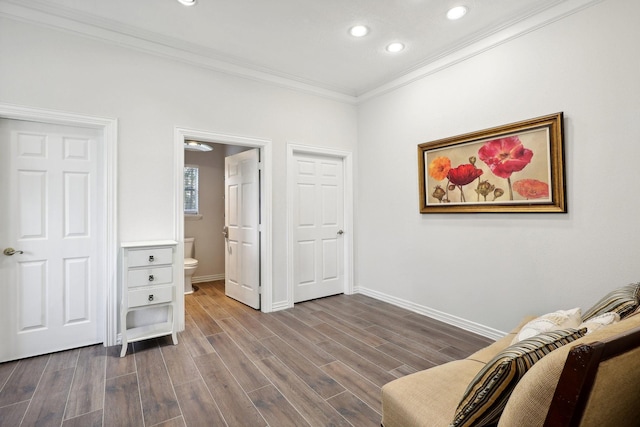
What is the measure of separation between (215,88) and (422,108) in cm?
238

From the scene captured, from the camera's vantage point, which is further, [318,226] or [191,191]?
[191,191]

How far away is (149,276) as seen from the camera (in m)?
2.83

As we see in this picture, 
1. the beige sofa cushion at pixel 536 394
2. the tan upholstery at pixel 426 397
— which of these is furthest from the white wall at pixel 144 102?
the beige sofa cushion at pixel 536 394

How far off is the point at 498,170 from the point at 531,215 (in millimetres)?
498

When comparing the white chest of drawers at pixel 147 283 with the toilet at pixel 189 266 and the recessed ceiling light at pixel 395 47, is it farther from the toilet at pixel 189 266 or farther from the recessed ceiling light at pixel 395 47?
the recessed ceiling light at pixel 395 47

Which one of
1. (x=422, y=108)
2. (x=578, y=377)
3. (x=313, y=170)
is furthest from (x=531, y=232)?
(x=313, y=170)

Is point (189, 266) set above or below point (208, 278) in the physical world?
above

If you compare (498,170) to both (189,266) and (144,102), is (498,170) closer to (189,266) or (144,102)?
(144,102)

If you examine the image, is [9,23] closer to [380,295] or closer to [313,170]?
[313,170]

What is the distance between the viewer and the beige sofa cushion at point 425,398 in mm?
1238

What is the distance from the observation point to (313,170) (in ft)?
14.3

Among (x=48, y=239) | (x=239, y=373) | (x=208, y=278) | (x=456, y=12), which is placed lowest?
(x=239, y=373)

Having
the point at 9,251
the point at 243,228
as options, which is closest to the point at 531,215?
the point at 243,228

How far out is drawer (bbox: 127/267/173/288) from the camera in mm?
2760
